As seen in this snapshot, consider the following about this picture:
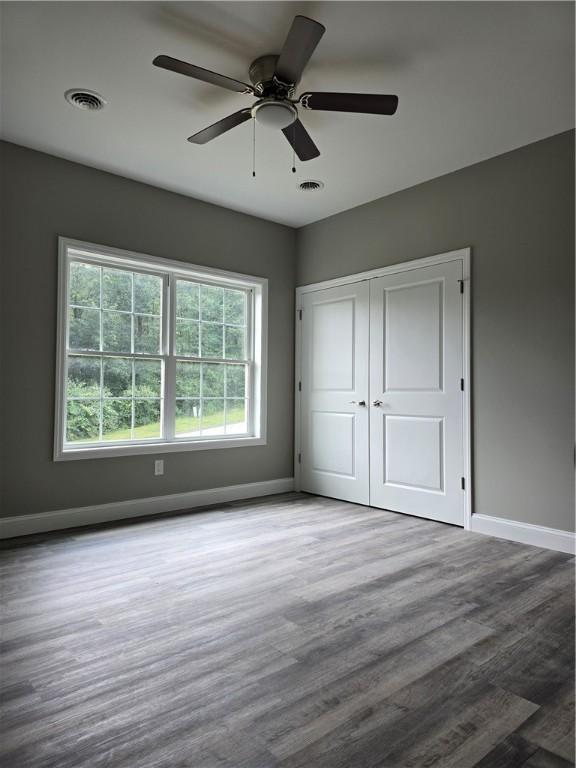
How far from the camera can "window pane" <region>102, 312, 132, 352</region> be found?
4.11 metres

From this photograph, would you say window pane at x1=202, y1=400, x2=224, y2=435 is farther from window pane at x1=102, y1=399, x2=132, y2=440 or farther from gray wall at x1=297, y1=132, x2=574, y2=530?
gray wall at x1=297, y1=132, x2=574, y2=530

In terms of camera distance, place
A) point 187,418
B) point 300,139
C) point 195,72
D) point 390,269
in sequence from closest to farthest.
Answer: point 195,72 → point 300,139 → point 390,269 → point 187,418

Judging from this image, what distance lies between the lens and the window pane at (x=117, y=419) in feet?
13.5

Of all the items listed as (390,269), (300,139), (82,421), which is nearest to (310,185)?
(390,269)

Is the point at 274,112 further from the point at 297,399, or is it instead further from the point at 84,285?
the point at 297,399

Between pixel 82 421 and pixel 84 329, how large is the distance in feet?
2.39

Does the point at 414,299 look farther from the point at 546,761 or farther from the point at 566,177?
the point at 546,761

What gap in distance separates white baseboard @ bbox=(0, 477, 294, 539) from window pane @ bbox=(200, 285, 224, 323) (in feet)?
5.31

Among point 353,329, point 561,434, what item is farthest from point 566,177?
point 353,329

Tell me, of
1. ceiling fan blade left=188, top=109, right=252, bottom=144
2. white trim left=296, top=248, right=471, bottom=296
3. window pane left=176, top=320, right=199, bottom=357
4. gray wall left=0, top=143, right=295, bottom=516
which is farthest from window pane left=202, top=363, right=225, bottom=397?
ceiling fan blade left=188, top=109, right=252, bottom=144

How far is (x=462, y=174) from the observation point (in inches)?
156

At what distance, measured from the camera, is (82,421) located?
13.1 feet

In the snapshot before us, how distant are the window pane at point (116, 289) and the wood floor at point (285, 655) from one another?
1.88 meters

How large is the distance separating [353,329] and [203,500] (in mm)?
2112
